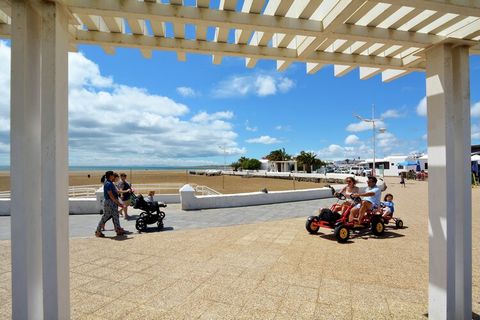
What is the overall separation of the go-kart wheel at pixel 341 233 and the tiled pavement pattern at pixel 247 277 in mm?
218

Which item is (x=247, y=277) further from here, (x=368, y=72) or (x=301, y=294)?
(x=368, y=72)

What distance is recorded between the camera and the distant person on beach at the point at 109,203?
21.1 feet

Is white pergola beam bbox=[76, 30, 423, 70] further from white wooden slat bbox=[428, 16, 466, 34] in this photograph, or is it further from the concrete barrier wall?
the concrete barrier wall

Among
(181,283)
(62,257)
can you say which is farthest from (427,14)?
(181,283)

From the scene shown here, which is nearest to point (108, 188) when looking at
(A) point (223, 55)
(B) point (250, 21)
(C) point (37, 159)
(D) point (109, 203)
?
(D) point (109, 203)

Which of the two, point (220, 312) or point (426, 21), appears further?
point (220, 312)

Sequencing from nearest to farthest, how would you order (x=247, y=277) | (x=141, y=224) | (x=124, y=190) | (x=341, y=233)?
Result: 1. (x=247, y=277)
2. (x=341, y=233)
3. (x=141, y=224)
4. (x=124, y=190)

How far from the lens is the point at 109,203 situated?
663 centimetres

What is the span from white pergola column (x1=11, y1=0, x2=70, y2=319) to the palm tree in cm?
6816

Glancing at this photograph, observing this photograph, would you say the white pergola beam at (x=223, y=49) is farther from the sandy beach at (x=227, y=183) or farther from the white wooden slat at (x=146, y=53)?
the sandy beach at (x=227, y=183)

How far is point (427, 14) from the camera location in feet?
8.28

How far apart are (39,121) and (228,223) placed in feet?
20.9

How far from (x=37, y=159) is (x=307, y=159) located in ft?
228

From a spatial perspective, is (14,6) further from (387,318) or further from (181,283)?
(387,318)
